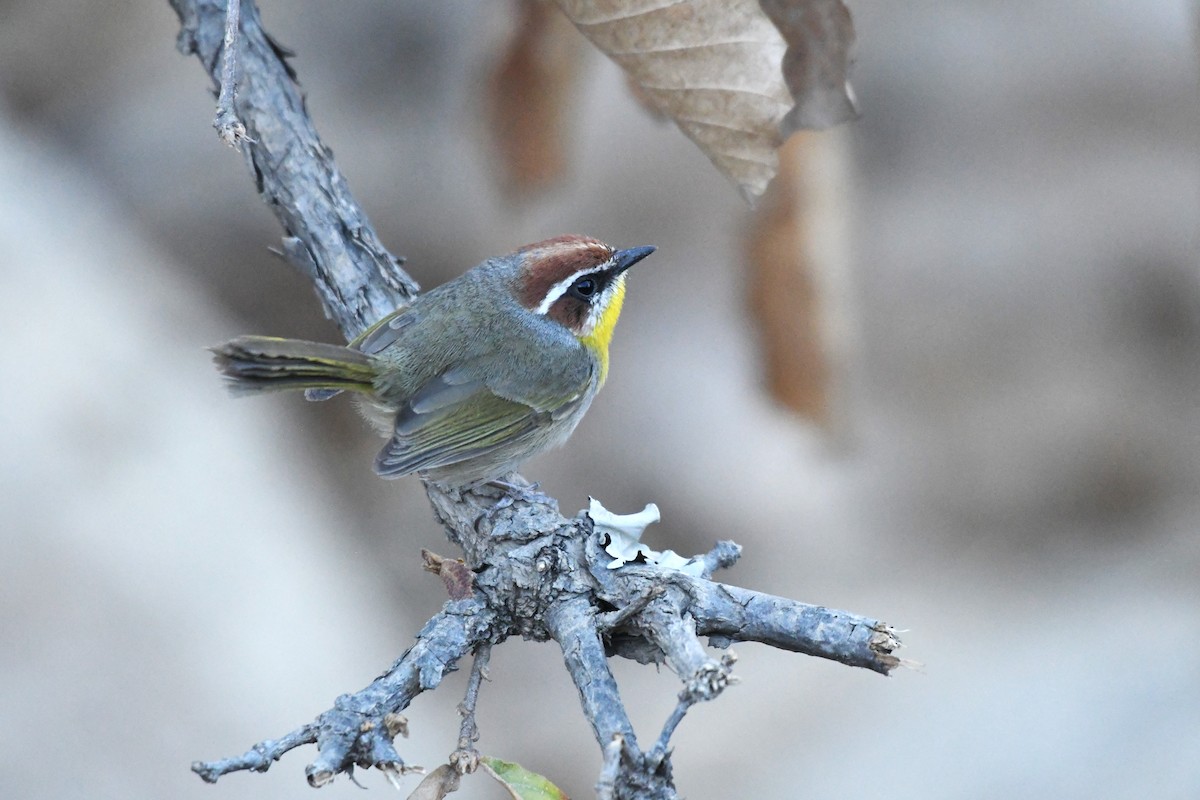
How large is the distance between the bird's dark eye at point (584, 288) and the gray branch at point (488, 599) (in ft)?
1.85

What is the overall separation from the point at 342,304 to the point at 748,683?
2.90 m

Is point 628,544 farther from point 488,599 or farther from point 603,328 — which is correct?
point 603,328

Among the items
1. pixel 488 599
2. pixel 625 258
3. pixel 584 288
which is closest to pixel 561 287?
pixel 584 288

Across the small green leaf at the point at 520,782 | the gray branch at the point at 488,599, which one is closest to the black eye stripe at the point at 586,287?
the gray branch at the point at 488,599

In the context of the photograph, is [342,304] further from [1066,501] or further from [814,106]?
[1066,501]

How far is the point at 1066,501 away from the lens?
5.33m

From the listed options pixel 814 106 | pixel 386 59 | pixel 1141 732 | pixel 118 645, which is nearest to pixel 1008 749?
pixel 1141 732

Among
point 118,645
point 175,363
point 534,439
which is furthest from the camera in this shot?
point 175,363

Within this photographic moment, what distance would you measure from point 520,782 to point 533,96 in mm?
2731

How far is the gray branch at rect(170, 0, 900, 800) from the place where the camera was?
1918 mm

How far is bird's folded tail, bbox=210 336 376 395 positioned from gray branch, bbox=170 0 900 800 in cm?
21

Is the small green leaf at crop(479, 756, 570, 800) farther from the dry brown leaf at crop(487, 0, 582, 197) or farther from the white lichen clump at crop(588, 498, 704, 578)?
the dry brown leaf at crop(487, 0, 582, 197)

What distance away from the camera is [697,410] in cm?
529

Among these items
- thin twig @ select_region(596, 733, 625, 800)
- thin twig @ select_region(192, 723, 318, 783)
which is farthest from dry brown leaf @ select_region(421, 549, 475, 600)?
thin twig @ select_region(596, 733, 625, 800)
